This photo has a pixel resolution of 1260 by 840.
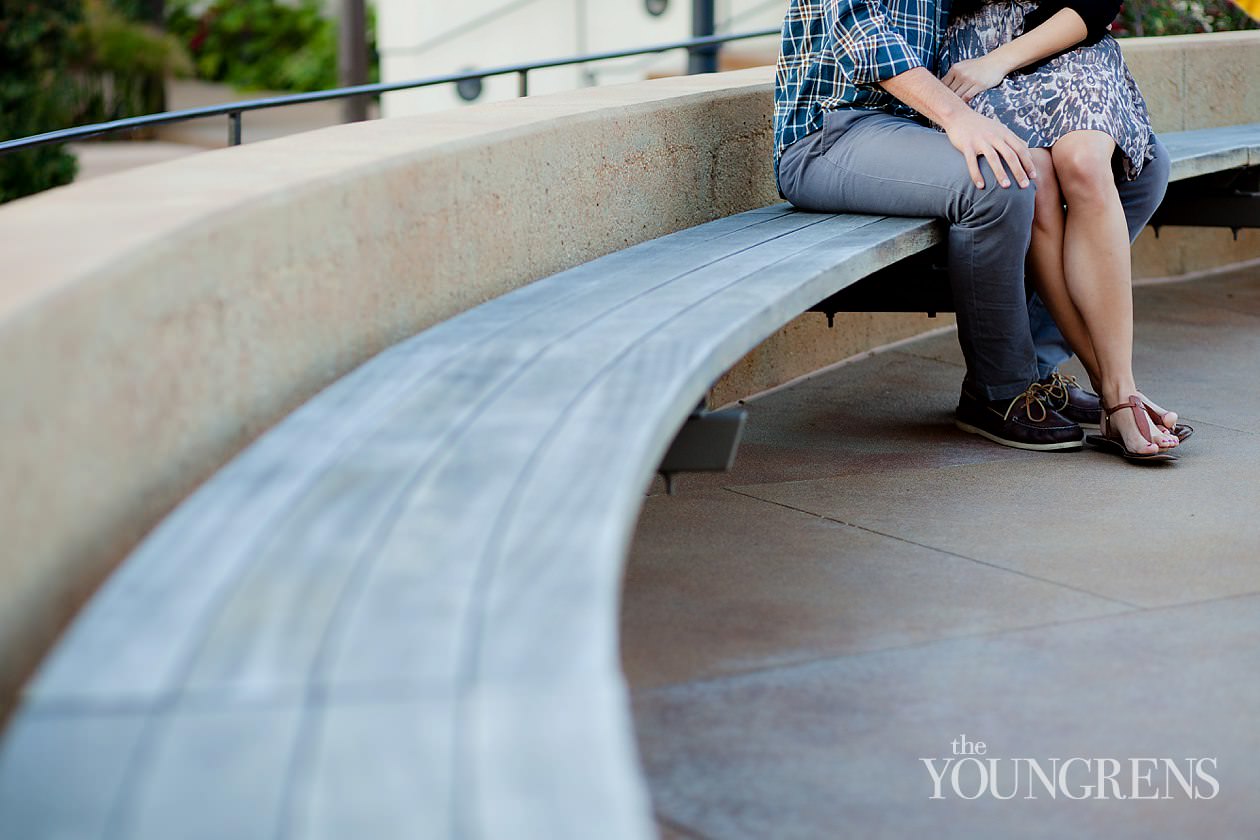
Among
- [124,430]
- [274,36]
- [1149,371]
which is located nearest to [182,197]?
[124,430]

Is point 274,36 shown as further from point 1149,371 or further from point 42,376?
point 42,376

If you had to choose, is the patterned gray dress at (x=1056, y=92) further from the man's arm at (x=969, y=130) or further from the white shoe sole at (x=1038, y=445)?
the white shoe sole at (x=1038, y=445)

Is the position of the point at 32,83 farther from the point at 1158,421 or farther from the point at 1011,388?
the point at 1158,421

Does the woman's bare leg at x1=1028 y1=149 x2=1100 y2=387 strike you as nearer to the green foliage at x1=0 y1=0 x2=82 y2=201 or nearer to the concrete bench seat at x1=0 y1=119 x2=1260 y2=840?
the concrete bench seat at x1=0 y1=119 x2=1260 y2=840

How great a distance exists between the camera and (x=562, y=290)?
3.04 metres

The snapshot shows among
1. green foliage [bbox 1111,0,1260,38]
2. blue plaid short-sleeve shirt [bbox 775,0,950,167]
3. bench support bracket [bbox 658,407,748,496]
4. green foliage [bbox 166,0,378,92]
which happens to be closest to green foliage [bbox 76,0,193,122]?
green foliage [bbox 166,0,378,92]

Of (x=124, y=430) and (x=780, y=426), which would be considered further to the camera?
(x=780, y=426)

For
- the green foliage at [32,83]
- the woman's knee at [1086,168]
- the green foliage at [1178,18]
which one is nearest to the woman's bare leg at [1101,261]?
the woman's knee at [1086,168]

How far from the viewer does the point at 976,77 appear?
3906 mm

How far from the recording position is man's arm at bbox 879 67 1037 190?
11.9 ft

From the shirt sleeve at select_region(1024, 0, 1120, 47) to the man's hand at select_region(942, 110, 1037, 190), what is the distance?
442mm

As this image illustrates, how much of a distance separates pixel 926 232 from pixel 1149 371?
5.18 ft

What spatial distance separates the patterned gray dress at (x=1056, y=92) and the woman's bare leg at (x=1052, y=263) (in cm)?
9

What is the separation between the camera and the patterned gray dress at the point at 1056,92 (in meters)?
3.83
